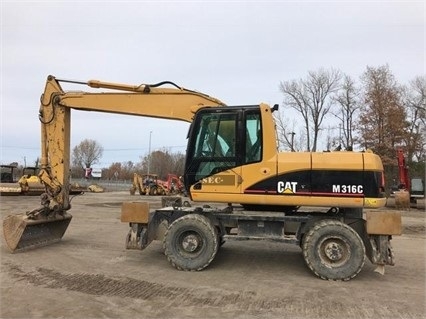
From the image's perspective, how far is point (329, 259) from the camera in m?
7.91

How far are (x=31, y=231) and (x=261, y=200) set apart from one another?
530 centimetres

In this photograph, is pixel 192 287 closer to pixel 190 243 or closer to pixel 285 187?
pixel 190 243

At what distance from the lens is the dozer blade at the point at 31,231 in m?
9.44

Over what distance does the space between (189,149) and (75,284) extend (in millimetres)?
3278

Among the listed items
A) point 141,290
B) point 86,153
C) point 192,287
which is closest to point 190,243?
point 192,287

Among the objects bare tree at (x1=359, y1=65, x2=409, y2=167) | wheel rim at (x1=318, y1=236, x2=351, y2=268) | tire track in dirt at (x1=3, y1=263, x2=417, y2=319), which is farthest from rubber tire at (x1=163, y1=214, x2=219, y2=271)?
bare tree at (x1=359, y1=65, x2=409, y2=167)

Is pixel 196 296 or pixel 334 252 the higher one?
pixel 334 252

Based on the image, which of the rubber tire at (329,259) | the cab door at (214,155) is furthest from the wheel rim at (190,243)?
the rubber tire at (329,259)

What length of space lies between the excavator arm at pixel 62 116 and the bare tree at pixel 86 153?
111447 millimetres

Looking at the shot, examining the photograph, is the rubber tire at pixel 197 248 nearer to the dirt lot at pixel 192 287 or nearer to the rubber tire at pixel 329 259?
the dirt lot at pixel 192 287

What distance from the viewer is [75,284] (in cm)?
711

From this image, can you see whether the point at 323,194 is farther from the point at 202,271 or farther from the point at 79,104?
the point at 79,104

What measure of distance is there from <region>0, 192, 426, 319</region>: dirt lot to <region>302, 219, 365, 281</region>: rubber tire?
201mm

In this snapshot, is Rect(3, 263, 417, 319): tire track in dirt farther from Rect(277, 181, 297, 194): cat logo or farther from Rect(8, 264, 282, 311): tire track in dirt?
Rect(277, 181, 297, 194): cat logo
